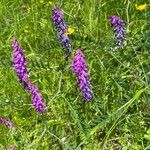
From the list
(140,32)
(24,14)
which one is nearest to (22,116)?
(140,32)

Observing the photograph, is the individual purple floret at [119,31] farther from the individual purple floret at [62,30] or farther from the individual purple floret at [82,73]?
the individual purple floret at [82,73]

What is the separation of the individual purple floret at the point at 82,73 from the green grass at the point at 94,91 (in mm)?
58

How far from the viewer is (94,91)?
280 cm

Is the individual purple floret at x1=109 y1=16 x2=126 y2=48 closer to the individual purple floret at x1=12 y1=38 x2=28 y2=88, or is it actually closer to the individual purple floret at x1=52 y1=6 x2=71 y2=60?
the individual purple floret at x1=52 y1=6 x2=71 y2=60

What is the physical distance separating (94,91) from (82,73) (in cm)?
31

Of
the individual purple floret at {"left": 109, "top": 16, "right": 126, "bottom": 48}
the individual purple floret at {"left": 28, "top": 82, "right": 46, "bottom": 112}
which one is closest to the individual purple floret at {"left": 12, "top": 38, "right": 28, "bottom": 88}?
the individual purple floret at {"left": 28, "top": 82, "right": 46, "bottom": 112}

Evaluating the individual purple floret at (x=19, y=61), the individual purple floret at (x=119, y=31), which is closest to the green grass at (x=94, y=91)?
the individual purple floret at (x=119, y=31)

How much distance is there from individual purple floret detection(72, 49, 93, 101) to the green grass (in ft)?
0.19

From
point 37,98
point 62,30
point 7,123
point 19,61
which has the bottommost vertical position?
point 7,123

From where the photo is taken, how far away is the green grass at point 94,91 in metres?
2.59

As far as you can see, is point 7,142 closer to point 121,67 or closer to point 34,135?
point 34,135

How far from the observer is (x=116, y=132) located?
2693 millimetres

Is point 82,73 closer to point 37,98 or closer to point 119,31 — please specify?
point 37,98

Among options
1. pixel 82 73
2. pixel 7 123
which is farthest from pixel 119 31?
pixel 7 123
